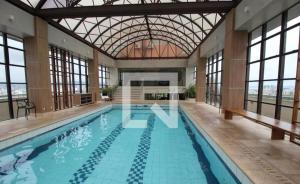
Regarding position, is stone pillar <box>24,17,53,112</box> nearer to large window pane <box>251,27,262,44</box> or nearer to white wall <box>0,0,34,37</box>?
white wall <box>0,0,34,37</box>

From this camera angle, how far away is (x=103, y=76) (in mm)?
17250

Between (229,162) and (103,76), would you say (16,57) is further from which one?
(103,76)

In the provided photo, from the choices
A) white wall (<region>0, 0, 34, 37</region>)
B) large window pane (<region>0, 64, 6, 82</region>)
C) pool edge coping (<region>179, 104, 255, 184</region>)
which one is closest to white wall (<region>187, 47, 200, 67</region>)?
pool edge coping (<region>179, 104, 255, 184</region>)

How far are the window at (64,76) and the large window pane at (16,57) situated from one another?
63.0 inches

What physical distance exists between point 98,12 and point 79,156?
548 centimetres

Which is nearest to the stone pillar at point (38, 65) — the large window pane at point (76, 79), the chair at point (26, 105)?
the chair at point (26, 105)

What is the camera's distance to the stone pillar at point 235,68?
640 centimetres

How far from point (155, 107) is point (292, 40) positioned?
9234 millimetres

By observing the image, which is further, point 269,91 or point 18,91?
point 18,91

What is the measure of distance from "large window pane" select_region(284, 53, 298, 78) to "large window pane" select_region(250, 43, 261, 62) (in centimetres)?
145

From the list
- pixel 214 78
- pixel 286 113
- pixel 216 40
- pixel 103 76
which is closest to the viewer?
pixel 286 113

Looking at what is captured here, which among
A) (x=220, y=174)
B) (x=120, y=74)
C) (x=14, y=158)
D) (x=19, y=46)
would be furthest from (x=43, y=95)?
(x=120, y=74)

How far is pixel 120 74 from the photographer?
2042 centimetres

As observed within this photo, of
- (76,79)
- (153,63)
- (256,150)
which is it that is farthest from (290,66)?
(153,63)
